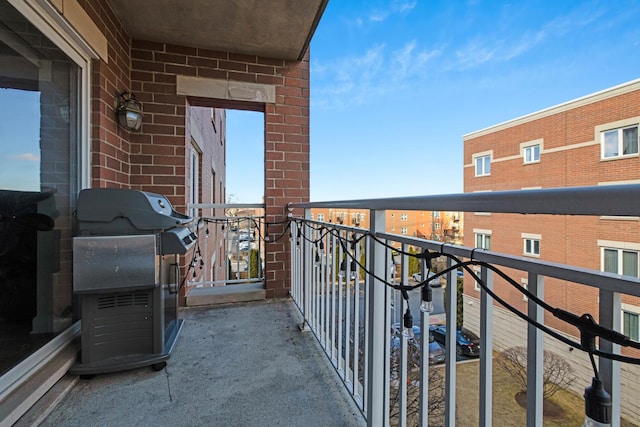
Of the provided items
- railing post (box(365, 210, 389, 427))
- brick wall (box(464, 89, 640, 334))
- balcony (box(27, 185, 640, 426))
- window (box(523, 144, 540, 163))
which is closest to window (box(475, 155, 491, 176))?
brick wall (box(464, 89, 640, 334))

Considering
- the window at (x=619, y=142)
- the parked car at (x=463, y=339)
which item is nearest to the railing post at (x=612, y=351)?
the parked car at (x=463, y=339)

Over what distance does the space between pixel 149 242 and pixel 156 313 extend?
430 mm

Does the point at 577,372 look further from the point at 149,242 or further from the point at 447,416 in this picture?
the point at 149,242

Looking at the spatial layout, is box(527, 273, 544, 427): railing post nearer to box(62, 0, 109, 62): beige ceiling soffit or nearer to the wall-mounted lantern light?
box(62, 0, 109, 62): beige ceiling soffit

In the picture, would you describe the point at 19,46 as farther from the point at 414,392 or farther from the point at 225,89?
the point at 414,392

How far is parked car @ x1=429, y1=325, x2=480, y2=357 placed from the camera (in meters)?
0.84

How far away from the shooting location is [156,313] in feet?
5.73

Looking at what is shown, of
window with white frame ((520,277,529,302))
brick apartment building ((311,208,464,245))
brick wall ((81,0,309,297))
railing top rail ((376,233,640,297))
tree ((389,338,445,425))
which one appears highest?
brick wall ((81,0,309,297))

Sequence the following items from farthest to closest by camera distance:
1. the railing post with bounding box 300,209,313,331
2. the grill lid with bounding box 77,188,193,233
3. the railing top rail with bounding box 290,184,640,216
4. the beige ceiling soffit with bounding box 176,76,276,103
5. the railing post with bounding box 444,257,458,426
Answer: the beige ceiling soffit with bounding box 176,76,276,103 < the railing post with bounding box 300,209,313,331 < the grill lid with bounding box 77,188,193,233 < the railing post with bounding box 444,257,458,426 < the railing top rail with bounding box 290,184,640,216

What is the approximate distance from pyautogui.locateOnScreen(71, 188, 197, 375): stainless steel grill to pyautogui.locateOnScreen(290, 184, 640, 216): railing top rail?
1559mm

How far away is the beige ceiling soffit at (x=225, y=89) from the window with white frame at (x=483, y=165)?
22.6 feet

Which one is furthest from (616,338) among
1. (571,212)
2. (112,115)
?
(112,115)

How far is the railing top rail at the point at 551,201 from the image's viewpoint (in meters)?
0.40

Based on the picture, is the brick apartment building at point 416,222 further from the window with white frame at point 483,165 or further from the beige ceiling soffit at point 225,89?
the window with white frame at point 483,165
